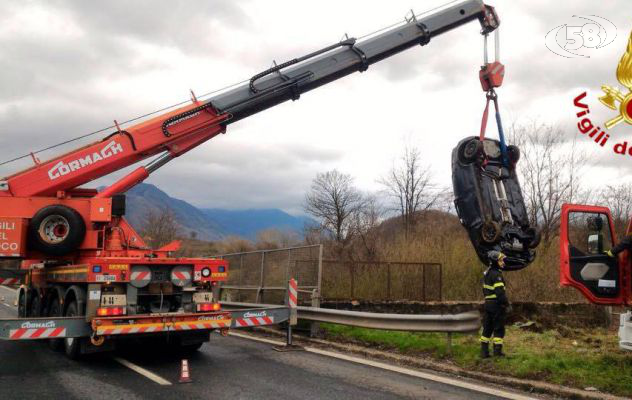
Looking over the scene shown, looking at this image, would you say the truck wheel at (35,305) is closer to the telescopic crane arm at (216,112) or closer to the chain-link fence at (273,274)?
the telescopic crane arm at (216,112)

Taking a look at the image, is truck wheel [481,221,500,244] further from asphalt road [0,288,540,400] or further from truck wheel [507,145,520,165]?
asphalt road [0,288,540,400]

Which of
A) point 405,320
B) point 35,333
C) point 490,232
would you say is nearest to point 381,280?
point 405,320

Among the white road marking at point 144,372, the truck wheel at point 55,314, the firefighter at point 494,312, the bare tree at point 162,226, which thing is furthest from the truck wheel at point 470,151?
the bare tree at point 162,226

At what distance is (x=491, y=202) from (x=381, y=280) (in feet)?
27.3

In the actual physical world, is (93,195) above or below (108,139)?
below

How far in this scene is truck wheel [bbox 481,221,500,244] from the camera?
7.59 m

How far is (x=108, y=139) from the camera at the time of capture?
33.3 feet

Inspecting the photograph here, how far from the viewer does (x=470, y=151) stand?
8.09m

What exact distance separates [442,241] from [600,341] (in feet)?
33.9

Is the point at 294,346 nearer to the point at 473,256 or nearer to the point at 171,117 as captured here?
the point at 171,117

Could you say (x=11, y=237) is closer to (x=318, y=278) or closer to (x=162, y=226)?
(x=318, y=278)

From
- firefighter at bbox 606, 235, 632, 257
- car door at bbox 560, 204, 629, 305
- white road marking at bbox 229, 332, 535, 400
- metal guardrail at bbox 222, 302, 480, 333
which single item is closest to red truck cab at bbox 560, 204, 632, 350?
A: car door at bbox 560, 204, 629, 305

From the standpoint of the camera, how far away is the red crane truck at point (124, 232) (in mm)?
8208

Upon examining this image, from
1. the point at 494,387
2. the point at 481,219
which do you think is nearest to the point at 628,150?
the point at 481,219
